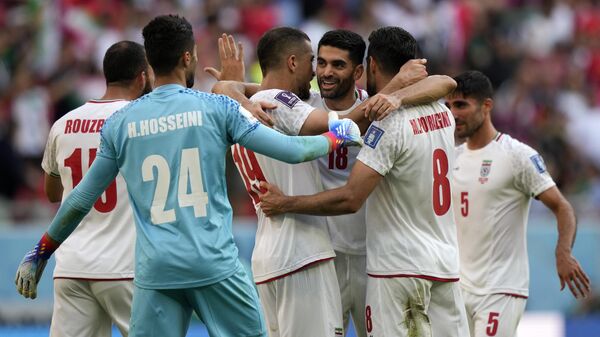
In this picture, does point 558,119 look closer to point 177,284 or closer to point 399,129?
point 399,129

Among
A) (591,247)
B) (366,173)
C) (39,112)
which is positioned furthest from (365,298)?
(39,112)

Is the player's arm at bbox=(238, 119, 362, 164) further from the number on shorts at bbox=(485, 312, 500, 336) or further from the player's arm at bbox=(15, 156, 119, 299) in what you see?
the number on shorts at bbox=(485, 312, 500, 336)

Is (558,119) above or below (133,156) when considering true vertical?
below

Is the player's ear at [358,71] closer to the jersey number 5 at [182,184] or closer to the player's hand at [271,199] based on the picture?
the player's hand at [271,199]

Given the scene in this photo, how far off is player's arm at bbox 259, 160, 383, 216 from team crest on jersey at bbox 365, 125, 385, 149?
139 mm

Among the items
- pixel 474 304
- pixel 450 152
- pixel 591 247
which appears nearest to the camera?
pixel 450 152

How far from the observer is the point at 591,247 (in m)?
14.9

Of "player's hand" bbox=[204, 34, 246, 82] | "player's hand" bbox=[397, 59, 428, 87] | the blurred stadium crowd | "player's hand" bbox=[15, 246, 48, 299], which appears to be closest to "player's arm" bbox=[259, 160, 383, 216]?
"player's hand" bbox=[397, 59, 428, 87]

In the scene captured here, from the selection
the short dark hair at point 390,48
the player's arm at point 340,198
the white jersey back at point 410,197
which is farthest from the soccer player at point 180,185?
the short dark hair at point 390,48

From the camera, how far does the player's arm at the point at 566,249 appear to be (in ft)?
29.7

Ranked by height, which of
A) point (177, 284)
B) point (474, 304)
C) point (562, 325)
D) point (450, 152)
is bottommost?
point (562, 325)

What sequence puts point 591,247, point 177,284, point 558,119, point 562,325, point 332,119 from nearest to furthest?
point 177,284 → point 332,119 → point 562,325 → point 591,247 → point 558,119

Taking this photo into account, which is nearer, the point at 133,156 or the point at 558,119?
the point at 133,156

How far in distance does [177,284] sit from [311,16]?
39.0 feet
